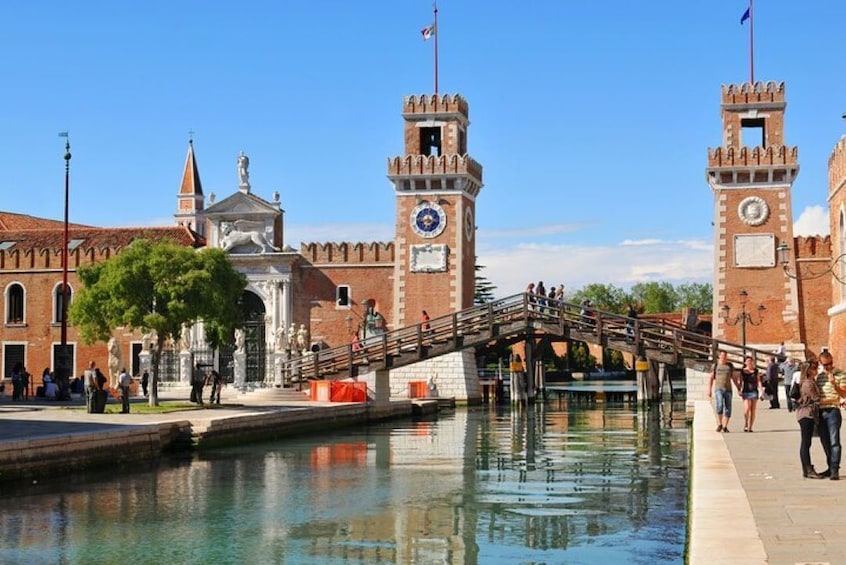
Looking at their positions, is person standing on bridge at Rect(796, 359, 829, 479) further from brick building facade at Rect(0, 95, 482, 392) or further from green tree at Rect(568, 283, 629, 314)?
green tree at Rect(568, 283, 629, 314)

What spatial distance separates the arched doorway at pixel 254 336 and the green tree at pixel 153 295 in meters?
16.0

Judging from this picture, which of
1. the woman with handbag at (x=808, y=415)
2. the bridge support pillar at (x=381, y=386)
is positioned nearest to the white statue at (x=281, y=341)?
the bridge support pillar at (x=381, y=386)

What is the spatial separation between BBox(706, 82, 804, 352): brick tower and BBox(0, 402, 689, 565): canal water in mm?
18522

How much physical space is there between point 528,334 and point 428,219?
9795mm

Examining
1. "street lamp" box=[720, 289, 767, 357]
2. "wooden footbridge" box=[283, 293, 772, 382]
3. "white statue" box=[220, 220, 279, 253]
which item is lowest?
"wooden footbridge" box=[283, 293, 772, 382]

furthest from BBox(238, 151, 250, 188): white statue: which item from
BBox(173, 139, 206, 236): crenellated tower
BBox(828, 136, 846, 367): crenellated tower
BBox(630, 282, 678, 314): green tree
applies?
BBox(630, 282, 678, 314): green tree

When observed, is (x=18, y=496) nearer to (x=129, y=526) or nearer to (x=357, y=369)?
(x=129, y=526)

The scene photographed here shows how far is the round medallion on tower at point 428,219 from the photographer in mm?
47438

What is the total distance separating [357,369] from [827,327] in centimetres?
1670

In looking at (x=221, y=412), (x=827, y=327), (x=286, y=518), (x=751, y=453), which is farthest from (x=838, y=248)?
(x=286, y=518)

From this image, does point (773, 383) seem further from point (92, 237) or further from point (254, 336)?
point (92, 237)

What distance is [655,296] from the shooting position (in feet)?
424

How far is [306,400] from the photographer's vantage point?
126 feet

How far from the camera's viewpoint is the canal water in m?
13.7
